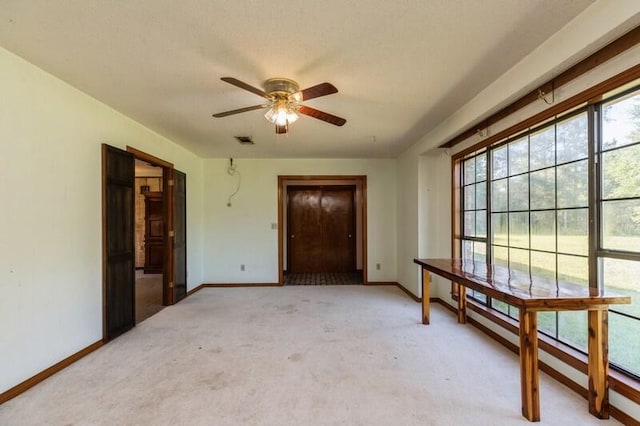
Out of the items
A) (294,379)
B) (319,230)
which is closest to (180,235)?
(294,379)

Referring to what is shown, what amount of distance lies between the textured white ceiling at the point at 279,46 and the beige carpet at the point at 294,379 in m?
2.36

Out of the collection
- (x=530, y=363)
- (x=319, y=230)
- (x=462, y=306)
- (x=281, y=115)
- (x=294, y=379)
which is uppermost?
(x=281, y=115)

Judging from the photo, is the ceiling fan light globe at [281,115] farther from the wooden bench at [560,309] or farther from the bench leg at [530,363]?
the bench leg at [530,363]

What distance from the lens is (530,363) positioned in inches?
69.7

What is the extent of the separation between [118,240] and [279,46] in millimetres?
2584

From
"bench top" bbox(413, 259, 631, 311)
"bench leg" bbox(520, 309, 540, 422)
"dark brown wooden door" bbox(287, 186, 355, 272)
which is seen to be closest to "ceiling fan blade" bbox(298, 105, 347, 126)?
"bench top" bbox(413, 259, 631, 311)

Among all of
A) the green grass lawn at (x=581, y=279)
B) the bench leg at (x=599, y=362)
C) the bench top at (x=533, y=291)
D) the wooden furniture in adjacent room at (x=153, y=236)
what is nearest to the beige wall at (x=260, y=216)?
the wooden furniture in adjacent room at (x=153, y=236)

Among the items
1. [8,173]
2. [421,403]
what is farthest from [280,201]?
[421,403]

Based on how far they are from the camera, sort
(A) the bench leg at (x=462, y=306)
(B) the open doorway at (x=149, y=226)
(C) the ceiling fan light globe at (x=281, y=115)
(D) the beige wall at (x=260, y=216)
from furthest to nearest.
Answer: (B) the open doorway at (x=149, y=226) → (D) the beige wall at (x=260, y=216) → (A) the bench leg at (x=462, y=306) → (C) the ceiling fan light globe at (x=281, y=115)

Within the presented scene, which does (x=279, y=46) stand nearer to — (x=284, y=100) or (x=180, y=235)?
(x=284, y=100)

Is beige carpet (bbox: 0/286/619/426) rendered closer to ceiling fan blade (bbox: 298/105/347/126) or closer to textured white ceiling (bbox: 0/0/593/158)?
ceiling fan blade (bbox: 298/105/347/126)

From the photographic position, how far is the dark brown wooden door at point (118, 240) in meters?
2.94

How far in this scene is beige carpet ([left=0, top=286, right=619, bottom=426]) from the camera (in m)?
1.86

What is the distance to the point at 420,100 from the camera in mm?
2863
